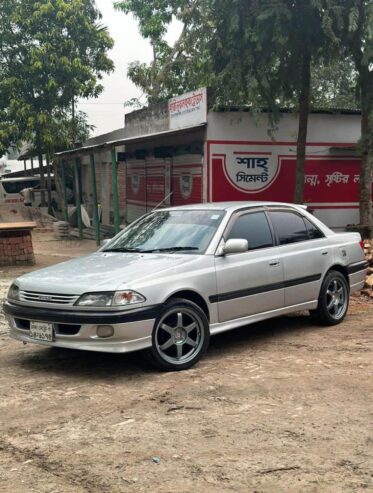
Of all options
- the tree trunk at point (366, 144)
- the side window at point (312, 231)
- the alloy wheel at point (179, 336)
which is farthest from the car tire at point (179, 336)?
the tree trunk at point (366, 144)

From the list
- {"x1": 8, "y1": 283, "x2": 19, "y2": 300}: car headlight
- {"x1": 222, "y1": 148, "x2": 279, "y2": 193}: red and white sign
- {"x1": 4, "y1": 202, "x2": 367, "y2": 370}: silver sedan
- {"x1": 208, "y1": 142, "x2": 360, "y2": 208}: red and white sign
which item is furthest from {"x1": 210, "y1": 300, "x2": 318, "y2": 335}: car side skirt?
{"x1": 222, "y1": 148, "x2": 279, "y2": 193}: red and white sign

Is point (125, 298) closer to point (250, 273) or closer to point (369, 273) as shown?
point (250, 273)

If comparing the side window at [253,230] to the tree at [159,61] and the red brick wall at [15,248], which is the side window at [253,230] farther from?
the tree at [159,61]

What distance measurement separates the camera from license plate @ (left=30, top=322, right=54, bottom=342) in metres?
5.14

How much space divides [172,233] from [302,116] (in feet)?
23.5

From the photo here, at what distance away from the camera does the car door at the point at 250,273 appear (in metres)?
5.71

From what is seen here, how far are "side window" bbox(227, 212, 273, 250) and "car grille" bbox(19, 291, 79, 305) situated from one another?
1.76 m

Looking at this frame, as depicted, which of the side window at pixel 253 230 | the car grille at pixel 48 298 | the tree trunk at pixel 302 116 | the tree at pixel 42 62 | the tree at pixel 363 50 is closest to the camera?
the car grille at pixel 48 298

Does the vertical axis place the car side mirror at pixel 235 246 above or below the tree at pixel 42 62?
below

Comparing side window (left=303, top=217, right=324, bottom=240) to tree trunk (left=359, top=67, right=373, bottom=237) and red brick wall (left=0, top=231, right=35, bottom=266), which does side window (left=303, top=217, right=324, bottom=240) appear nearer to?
tree trunk (left=359, top=67, right=373, bottom=237)

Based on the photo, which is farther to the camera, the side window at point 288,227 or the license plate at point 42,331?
the side window at point 288,227

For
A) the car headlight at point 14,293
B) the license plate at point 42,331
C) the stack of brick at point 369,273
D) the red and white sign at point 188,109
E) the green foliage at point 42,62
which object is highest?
the green foliage at point 42,62

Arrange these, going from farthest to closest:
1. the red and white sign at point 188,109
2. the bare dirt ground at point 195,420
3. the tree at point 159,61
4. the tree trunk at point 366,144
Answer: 1. the tree at point 159,61
2. the red and white sign at point 188,109
3. the tree trunk at point 366,144
4. the bare dirt ground at point 195,420

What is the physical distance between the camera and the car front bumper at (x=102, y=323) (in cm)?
493
